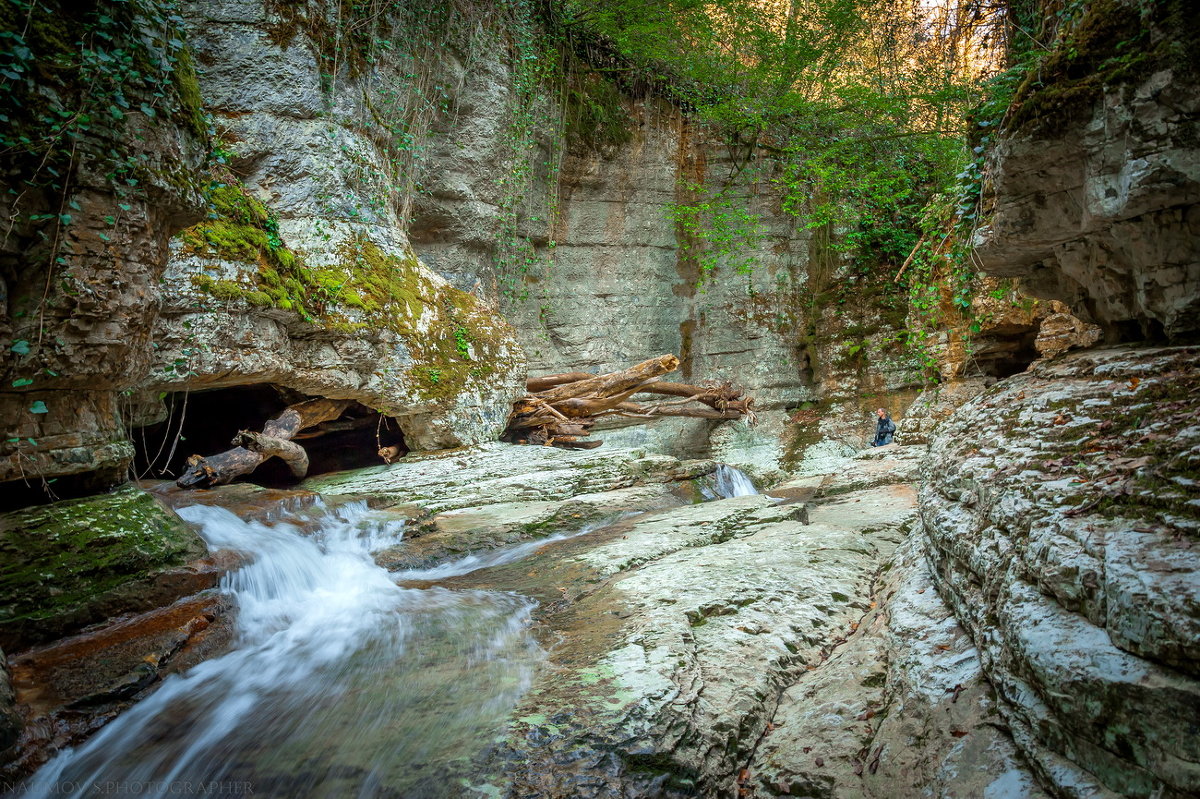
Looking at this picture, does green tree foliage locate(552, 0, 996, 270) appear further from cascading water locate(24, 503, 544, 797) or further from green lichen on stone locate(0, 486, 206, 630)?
green lichen on stone locate(0, 486, 206, 630)

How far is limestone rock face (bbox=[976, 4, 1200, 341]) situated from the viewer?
2865 mm

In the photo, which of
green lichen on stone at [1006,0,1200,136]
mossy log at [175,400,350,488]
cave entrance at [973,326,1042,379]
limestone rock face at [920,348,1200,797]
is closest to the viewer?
limestone rock face at [920,348,1200,797]

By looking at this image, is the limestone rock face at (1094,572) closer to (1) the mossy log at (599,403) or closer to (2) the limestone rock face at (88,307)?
(2) the limestone rock face at (88,307)

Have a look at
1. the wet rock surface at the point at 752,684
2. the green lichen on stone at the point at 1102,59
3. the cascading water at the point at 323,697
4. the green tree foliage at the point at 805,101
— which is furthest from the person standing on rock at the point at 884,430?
the cascading water at the point at 323,697

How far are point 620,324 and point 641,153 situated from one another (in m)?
4.07

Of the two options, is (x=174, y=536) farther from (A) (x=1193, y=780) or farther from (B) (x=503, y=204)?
(B) (x=503, y=204)

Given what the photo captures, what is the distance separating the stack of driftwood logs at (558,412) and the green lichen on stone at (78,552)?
8.34 ft

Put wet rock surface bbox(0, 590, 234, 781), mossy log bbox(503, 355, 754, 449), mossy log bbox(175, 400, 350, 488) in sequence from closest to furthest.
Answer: wet rock surface bbox(0, 590, 234, 781) → mossy log bbox(175, 400, 350, 488) → mossy log bbox(503, 355, 754, 449)

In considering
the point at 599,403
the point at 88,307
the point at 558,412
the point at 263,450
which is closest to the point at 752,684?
the point at 88,307

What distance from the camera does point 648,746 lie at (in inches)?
100

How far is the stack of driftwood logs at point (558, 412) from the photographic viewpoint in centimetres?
709

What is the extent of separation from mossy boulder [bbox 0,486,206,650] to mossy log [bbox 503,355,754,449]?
21.0 feet

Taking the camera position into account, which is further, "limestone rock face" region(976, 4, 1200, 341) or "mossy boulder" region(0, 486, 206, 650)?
"mossy boulder" region(0, 486, 206, 650)

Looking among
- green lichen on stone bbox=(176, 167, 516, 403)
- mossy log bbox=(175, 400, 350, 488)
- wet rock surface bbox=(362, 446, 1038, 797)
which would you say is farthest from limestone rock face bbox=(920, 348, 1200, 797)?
mossy log bbox=(175, 400, 350, 488)
